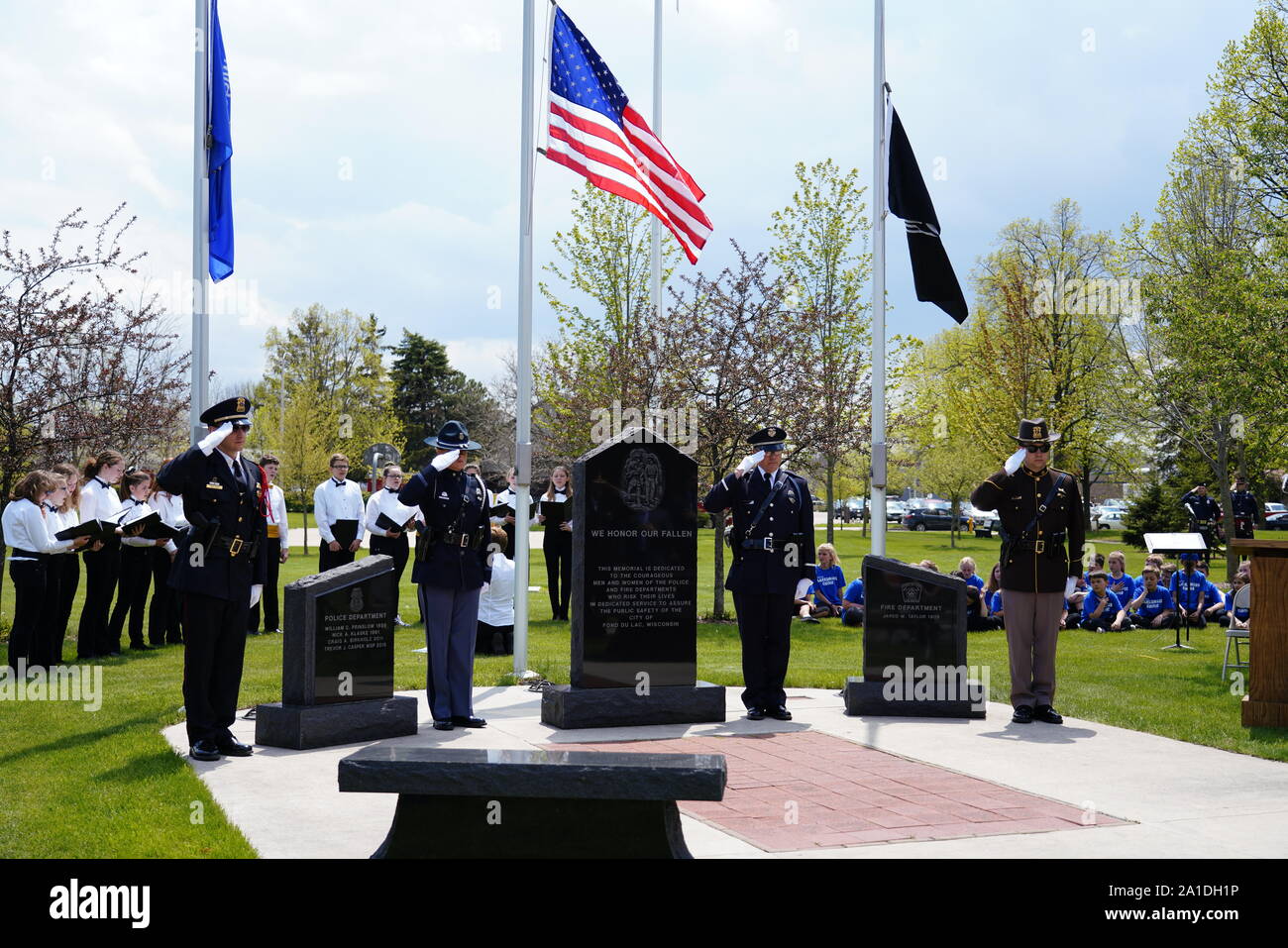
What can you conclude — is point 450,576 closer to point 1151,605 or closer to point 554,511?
point 554,511

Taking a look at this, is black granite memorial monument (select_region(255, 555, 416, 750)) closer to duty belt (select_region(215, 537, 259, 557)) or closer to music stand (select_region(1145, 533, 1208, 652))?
duty belt (select_region(215, 537, 259, 557))

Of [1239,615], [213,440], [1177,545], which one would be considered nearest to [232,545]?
[213,440]

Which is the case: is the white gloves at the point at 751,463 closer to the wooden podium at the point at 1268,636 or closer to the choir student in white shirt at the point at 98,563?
the wooden podium at the point at 1268,636

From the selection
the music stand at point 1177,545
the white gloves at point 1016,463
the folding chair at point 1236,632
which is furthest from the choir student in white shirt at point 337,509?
the music stand at point 1177,545

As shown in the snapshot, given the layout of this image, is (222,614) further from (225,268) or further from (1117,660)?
(1117,660)

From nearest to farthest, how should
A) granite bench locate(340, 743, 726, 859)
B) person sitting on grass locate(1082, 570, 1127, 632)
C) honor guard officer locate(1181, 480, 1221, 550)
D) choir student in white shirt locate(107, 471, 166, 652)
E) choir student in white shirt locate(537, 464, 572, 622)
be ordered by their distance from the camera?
granite bench locate(340, 743, 726, 859) → choir student in white shirt locate(107, 471, 166, 652) → person sitting on grass locate(1082, 570, 1127, 632) → choir student in white shirt locate(537, 464, 572, 622) → honor guard officer locate(1181, 480, 1221, 550)

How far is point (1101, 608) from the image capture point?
57.8 feet

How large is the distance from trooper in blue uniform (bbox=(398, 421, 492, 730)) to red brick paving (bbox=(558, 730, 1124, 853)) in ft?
4.48

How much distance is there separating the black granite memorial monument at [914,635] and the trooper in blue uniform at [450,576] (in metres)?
3.21

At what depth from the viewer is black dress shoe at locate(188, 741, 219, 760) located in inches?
305

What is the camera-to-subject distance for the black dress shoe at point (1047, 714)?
9.44 m

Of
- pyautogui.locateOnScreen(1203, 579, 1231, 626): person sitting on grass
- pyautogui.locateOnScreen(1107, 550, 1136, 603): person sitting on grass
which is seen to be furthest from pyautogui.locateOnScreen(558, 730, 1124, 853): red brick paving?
pyautogui.locateOnScreen(1203, 579, 1231, 626): person sitting on grass

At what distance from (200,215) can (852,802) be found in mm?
7610

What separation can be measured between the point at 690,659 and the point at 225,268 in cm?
564
